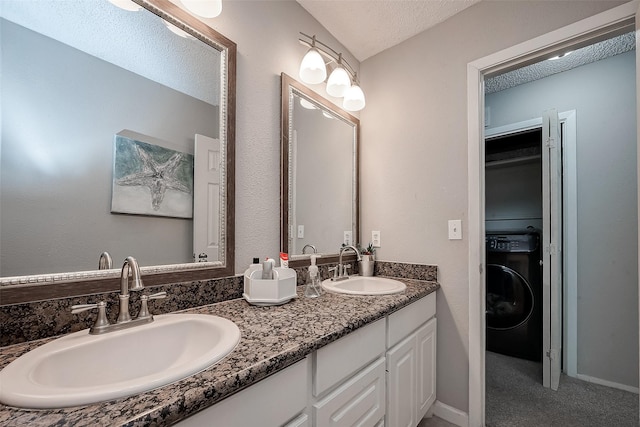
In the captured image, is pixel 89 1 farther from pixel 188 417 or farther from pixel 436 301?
pixel 436 301

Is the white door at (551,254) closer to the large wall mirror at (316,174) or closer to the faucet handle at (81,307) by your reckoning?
the large wall mirror at (316,174)

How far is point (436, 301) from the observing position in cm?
171

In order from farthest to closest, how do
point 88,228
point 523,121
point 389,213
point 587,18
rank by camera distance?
point 523,121
point 389,213
point 587,18
point 88,228

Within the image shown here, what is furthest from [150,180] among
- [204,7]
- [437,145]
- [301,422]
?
[437,145]

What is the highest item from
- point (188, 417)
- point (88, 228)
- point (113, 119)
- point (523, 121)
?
point (523, 121)

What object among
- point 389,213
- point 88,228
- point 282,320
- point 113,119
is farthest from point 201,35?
point 389,213

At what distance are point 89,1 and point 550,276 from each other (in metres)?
2.85

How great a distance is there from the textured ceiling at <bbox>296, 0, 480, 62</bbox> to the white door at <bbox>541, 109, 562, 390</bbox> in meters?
1.14

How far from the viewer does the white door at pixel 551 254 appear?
1.93 m

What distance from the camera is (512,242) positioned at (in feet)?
8.27

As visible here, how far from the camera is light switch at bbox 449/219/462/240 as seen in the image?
163 centimetres

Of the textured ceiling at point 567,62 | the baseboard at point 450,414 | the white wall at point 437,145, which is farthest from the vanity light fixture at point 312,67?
the baseboard at point 450,414

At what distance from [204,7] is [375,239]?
160 centimetres

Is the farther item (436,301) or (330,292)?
(436,301)
